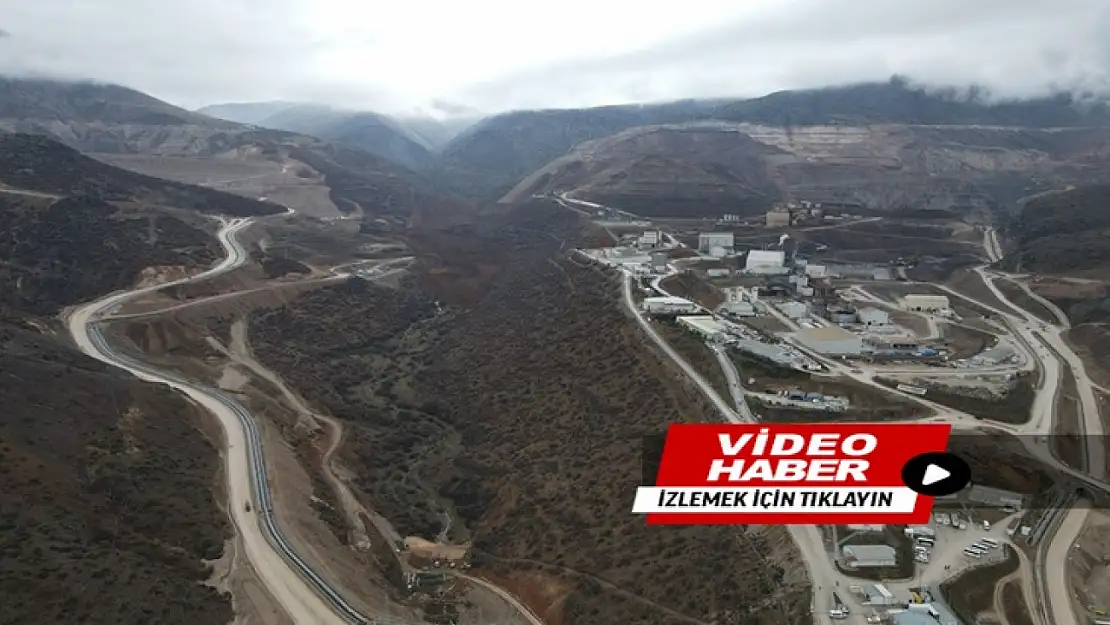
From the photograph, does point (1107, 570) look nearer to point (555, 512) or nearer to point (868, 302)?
point (555, 512)

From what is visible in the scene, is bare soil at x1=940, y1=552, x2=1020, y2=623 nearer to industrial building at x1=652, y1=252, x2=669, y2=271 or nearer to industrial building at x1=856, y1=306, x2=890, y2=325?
industrial building at x1=856, y1=306, x2=890, y2=325

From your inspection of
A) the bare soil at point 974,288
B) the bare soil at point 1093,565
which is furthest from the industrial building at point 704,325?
the bare soil at point 974,288

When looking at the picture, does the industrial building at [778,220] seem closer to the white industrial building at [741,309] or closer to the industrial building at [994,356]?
the white industrial building at [741,309]

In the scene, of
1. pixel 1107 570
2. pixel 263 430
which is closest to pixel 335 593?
pixel 263 430

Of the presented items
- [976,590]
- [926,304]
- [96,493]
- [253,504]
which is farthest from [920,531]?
[926,304]

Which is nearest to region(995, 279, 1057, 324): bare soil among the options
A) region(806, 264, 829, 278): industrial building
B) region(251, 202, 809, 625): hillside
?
region(806, 264, 829, 278): industrial building

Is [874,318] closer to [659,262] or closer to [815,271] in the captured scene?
[815,271]
